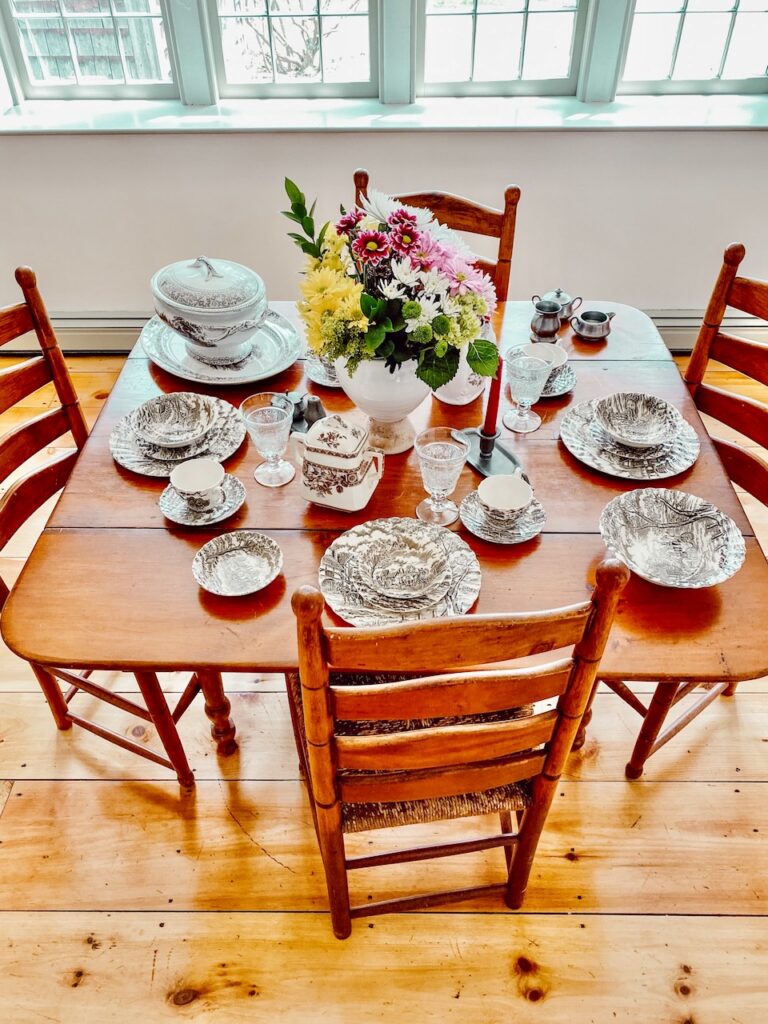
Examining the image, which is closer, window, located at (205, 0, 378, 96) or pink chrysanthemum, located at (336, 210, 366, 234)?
pink chrysanthemum, located at (336, 210, 366, 234)

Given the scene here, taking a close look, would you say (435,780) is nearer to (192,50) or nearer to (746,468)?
(746,468)

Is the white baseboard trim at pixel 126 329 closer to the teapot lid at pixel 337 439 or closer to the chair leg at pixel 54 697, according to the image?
the chair leg at pixel 54 697

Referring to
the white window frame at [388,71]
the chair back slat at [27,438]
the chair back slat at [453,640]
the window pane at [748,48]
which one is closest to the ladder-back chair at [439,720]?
the chair back slat at [453,640]

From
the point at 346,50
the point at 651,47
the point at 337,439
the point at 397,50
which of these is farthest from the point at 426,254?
the point at 651,47

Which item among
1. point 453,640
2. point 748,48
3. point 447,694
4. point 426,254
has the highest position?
point 748,48

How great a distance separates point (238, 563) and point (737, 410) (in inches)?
41.3

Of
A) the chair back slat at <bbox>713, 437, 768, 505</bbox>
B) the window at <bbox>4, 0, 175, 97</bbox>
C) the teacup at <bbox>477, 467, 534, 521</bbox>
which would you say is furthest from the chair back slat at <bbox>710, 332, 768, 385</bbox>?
the window at <bbox>4, 0, 175, 97</bbox>

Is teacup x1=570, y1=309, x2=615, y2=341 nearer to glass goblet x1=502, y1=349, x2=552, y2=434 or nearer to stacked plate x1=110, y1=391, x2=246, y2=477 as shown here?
glass goblet x1=502, y1=349, x2=552, y2=434

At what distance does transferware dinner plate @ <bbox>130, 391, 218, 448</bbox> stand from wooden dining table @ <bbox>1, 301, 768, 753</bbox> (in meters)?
0.07

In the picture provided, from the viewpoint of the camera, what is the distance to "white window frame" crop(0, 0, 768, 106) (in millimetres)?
2357

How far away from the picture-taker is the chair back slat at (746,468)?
142cm

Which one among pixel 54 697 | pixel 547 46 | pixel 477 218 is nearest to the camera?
pixel 54 697

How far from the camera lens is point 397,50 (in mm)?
2414

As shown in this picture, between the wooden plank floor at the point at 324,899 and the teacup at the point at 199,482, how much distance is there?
2.21 ft
